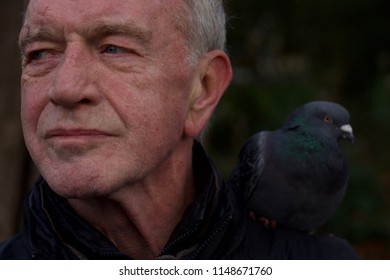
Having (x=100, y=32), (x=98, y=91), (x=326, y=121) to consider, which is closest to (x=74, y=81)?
(x=98, y=91)

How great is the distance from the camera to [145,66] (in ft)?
7.43

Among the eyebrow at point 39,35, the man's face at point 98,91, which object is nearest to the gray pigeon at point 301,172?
the man's face at point 98,91

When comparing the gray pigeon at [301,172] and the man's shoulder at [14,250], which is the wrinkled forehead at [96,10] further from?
the gray pigeon at [301,172]

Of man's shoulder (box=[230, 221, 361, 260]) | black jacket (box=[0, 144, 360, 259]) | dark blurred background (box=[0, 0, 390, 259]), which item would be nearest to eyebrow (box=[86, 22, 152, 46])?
black jacket (box=[0, 144, 360, 259])

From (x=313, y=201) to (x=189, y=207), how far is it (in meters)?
0.78

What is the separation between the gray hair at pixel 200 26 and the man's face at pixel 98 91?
7cm

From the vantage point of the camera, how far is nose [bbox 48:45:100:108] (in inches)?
83.4

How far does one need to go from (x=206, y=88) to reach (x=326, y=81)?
3820 mm

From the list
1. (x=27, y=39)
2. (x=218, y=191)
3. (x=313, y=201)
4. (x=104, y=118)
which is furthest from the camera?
(x=313, y=201)

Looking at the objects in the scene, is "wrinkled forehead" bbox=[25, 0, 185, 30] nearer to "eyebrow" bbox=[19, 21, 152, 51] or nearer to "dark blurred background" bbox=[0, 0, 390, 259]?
"eyebrow" bbox=[19, 21, 152, 51]

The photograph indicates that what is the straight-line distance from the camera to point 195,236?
7.75 ft
